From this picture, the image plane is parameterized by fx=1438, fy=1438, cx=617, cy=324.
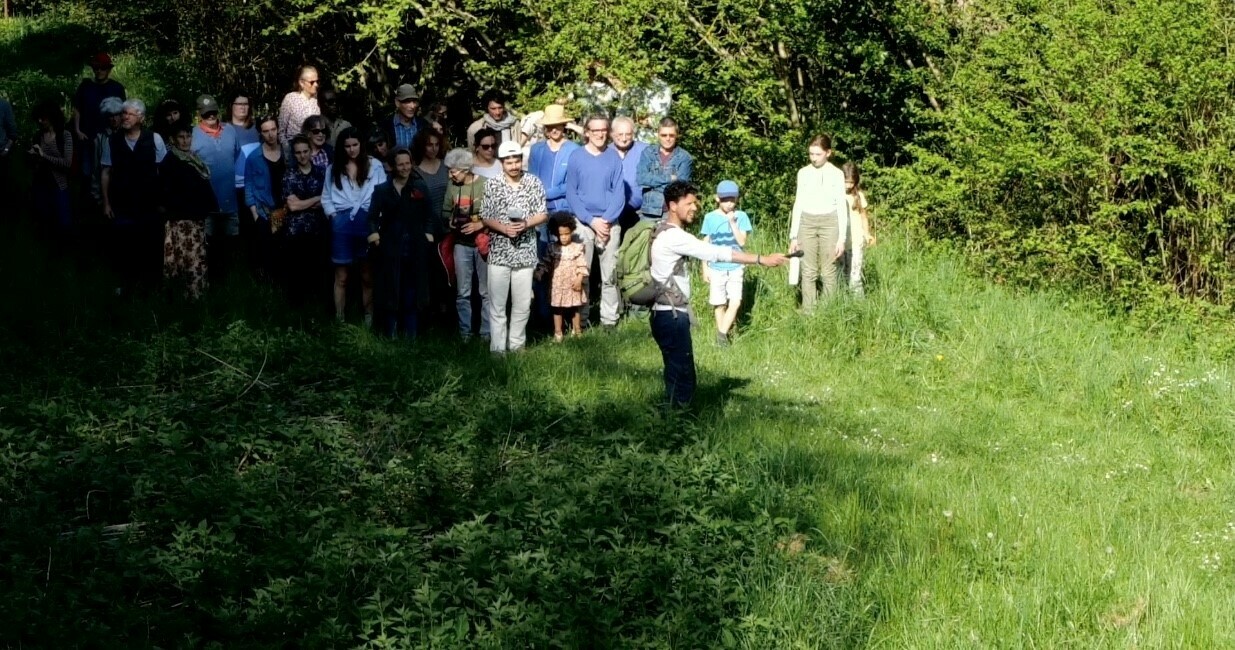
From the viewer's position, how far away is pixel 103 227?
51.4 feet

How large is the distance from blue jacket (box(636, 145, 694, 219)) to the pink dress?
0.84m

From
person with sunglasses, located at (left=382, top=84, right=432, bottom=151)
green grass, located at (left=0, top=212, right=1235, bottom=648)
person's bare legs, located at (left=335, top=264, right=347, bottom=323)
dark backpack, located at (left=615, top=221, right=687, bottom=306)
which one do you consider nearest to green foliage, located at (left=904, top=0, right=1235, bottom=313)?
green grass, located at (left=0, top=212, right=1235, bottom=648)

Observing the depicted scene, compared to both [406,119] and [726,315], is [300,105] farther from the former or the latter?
[726,315]

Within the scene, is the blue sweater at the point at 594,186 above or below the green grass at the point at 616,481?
above

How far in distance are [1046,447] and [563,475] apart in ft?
12.4

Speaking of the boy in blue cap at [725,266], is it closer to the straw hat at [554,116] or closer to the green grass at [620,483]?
the green grass at [620,483]

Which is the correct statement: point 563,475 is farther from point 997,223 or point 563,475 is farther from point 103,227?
point 103,227

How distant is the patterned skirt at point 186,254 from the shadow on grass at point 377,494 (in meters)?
0.86

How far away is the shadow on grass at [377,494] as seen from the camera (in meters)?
6.86

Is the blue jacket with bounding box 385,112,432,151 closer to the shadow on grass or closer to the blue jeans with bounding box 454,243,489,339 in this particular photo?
the blue jeans with bounding box 454,243,489,339

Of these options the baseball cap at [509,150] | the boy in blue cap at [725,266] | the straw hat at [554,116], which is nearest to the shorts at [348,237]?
the baseball cap at [509,150]

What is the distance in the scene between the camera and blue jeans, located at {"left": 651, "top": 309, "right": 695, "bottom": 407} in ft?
32.7

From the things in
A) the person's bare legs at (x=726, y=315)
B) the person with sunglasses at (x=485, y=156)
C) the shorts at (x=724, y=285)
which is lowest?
the person's bare legs at (x=726, y=315)

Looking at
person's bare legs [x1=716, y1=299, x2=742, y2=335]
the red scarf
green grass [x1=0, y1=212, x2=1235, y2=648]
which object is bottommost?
green grass [x1=0, y1=212, x2=1235, y2=648]
